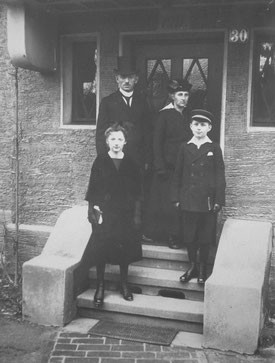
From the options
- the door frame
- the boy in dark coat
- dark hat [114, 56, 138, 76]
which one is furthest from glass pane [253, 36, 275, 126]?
dark hat [114, 56, 138, 76]

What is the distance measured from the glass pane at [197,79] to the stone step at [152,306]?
8.49ft

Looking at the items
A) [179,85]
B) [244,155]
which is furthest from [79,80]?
[244,155]

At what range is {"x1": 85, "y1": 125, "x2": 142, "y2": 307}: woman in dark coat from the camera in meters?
5.73

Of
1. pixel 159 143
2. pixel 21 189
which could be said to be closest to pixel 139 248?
pixel 159 143

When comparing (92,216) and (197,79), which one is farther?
(197,79)

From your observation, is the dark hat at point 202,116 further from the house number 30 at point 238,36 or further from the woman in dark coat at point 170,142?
the house number 30 at point 238,36

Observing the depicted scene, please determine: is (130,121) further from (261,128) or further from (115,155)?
(261,128)

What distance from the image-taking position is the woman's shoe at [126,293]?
577 centimetres

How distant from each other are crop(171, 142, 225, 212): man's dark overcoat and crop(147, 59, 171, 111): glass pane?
143 cm

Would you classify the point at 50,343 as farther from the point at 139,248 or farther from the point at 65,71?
the point at 65,71

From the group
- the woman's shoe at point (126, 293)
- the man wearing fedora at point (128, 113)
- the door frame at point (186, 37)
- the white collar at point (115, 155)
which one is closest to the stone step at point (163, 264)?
the woman's shoe at point (126, 293)

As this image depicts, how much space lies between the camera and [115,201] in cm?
573

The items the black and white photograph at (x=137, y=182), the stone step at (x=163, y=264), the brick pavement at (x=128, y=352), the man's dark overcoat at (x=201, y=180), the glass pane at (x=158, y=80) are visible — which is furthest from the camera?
the glass pane at (x=158, y=80)

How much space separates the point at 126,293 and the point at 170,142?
185 cm
